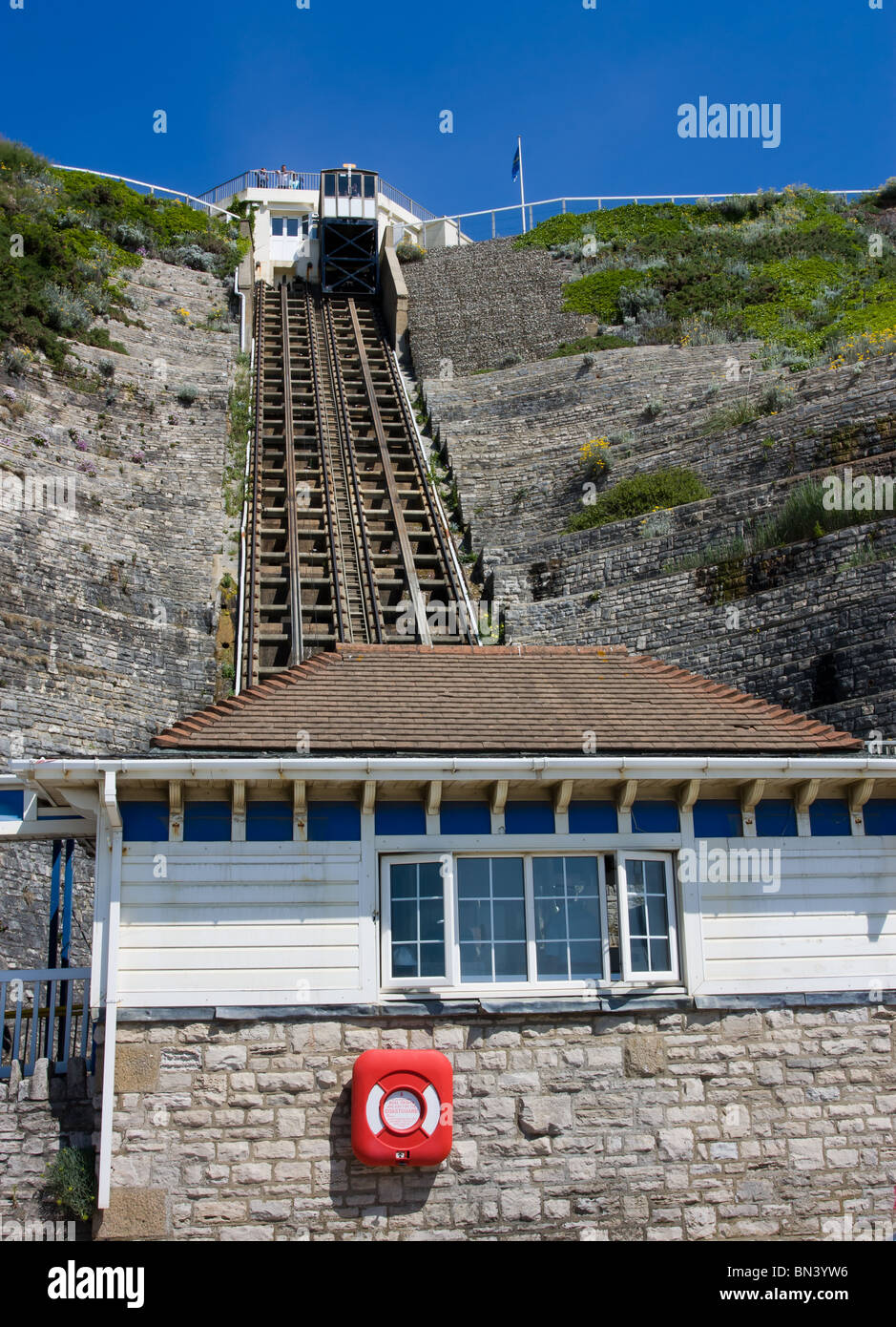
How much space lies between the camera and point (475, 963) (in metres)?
10.1

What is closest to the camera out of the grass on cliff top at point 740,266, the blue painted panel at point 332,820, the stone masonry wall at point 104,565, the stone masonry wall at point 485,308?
the blue painted panel at point 332,820

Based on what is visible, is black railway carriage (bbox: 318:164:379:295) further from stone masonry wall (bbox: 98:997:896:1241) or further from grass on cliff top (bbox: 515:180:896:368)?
stone masonry wall (bbox: 98:997:896:1241)

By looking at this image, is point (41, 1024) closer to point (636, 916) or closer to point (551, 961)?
point (551, 961)

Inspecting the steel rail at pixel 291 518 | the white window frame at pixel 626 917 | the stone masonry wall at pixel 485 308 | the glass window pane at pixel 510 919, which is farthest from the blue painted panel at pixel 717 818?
the stone masonry wall at pixel 485 308

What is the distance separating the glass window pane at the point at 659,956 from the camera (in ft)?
34.1

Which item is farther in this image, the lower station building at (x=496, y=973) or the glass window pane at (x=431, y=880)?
the glass window pane at (x=431, y=880)

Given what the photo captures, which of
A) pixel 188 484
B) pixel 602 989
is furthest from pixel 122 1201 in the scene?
pixel 188 484

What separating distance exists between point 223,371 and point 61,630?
48.8ft

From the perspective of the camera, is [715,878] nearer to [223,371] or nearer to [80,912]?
A: [80,912]

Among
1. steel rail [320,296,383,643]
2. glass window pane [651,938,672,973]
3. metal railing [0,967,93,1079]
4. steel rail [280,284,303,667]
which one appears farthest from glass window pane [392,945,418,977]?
steel rail [320,296,383,643]

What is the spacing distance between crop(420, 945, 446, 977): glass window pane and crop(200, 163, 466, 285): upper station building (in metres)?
38.5

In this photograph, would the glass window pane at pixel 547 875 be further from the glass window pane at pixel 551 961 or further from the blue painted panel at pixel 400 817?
the blue painted panel at pixel 400 817

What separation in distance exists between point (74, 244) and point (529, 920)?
33603 millimetres

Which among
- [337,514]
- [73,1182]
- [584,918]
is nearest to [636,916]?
[584,918]
